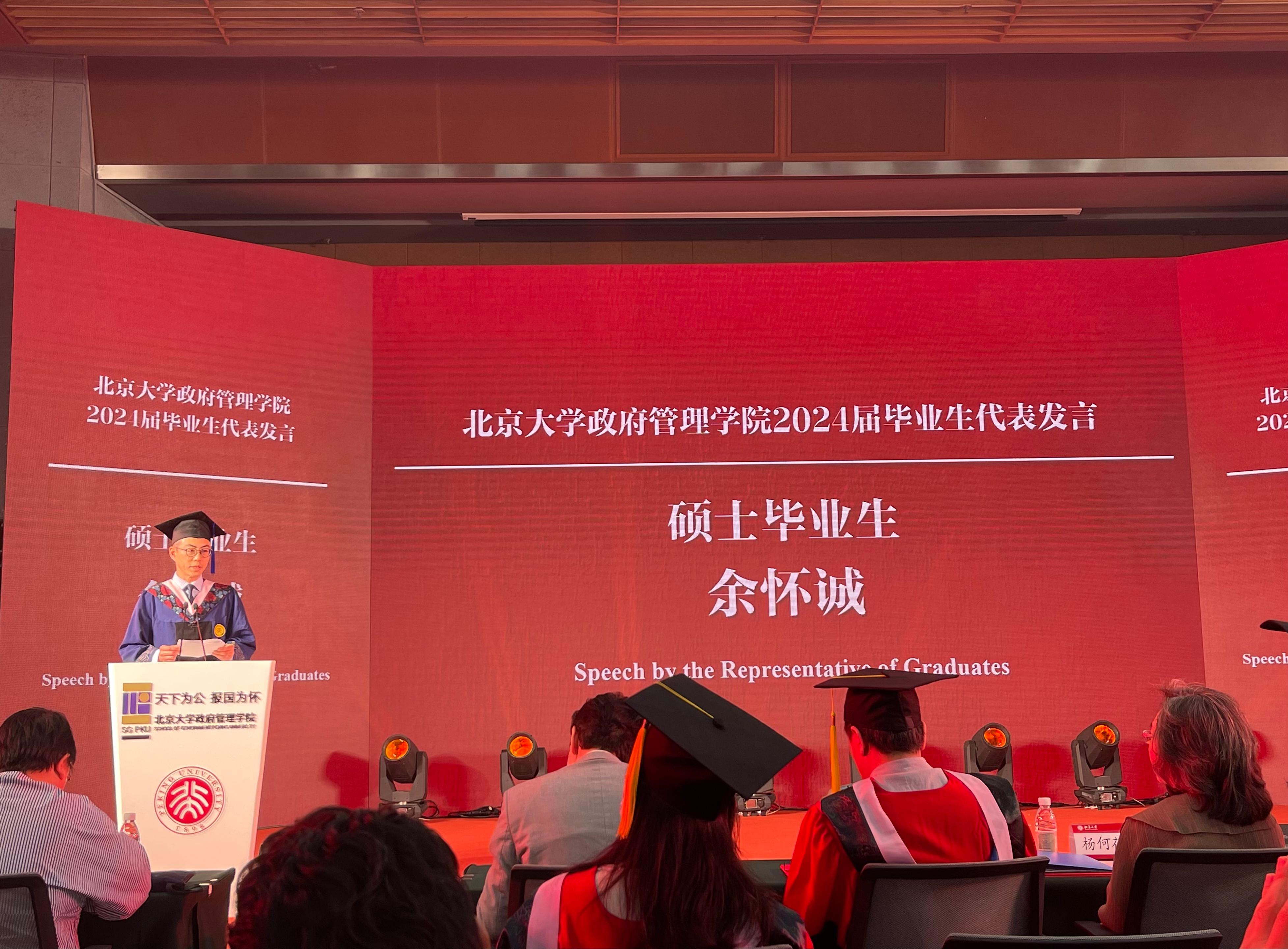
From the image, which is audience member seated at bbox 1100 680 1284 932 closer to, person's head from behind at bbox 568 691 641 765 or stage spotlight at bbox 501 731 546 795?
person's head from behind at bbox 568 691 641 765

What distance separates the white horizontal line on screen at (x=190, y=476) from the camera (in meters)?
4.74

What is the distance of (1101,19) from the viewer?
5.26m

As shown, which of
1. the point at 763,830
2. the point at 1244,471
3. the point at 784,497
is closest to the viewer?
the point at 763,830

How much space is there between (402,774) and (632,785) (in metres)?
3.56

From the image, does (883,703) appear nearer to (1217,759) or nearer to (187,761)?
(1217,759)

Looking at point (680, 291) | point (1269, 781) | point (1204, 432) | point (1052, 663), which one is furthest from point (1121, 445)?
point (680, 291)

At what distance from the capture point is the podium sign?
3.53 meters

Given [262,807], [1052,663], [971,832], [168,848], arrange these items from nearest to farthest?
1. [971,832]
2. [168,848]
3. [262,807]
4. [1052,663]

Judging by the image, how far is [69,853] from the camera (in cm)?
236

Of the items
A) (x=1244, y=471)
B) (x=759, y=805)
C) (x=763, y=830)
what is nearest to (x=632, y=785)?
(x=763, y=830)

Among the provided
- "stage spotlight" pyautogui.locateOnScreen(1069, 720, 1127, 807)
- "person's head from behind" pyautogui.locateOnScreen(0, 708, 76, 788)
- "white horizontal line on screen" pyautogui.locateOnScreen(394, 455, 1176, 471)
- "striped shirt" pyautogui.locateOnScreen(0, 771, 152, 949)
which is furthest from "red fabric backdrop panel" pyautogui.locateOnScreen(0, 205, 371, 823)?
"stage spotlight" pyautogui.locateOnScreen(1069, 720, 1127, 807)

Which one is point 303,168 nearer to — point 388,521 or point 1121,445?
point 388,521

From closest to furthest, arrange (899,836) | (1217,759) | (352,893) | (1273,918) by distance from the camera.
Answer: (352,893)
(1273,918)
(899,836)
(1217,759)

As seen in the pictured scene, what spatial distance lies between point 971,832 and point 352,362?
13.0 feet
